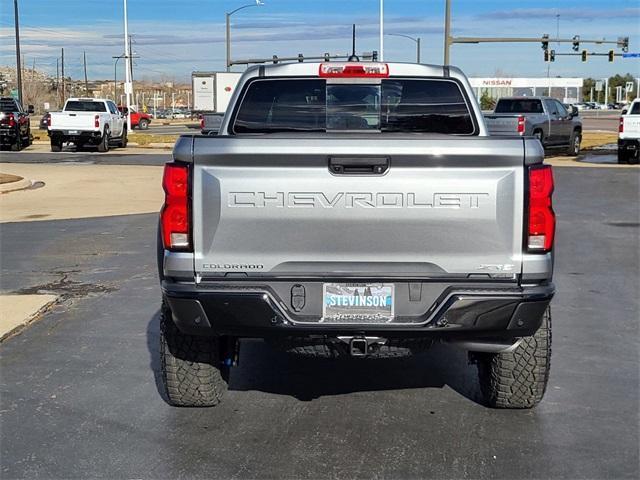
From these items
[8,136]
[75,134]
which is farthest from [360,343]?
[8,136]

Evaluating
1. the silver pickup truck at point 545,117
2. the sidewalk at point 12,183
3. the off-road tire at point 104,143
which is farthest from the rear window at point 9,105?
the silver pickup truck at point 545,117

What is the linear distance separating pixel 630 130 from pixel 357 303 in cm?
2297

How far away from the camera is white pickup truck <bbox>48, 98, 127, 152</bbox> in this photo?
3167 cm

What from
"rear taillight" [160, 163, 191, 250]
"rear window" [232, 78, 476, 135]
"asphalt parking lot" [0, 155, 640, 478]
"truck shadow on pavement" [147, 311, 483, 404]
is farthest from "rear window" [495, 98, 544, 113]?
"rear taillight" [160, 163, 191, 250]

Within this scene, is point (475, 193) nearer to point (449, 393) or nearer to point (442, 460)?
point (442, 460)

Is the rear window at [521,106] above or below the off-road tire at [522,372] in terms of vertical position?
above

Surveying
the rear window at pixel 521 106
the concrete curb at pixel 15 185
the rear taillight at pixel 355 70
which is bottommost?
the concrete curb at pixel 15 185

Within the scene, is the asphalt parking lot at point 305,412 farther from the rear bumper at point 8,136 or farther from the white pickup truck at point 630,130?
the rear bumper at point 8,136

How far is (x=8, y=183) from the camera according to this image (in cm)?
1950

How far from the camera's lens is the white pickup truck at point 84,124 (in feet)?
104

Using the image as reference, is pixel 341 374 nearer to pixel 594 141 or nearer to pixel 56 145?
pixel 56 145

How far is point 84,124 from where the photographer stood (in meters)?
31.9

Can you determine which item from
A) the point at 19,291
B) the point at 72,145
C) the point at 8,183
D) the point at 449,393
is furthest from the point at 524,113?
the point at 449,393

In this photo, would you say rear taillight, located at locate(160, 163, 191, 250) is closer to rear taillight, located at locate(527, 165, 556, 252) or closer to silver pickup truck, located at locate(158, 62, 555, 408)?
silver pickup truck, located at locate(158, 62, 555, 408)
